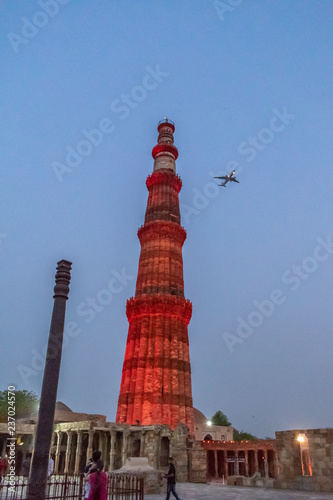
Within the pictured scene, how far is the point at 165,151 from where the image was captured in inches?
1802

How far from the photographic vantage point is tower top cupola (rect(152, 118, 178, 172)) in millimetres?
44938

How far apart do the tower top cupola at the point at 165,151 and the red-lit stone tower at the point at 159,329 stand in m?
1.79

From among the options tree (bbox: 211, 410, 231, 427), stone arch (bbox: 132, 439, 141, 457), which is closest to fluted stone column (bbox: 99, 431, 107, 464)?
stone arch (bbox: 132, 439, 141, 457)

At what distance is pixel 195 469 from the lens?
23.9m

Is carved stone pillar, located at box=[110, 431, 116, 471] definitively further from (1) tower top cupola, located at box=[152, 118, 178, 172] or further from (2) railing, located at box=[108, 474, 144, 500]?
(1) tower top cupola, located at box=[152, 118, 178, 172]

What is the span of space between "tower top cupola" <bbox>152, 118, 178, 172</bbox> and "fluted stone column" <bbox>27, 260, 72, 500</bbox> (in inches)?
1460

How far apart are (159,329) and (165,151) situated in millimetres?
22398

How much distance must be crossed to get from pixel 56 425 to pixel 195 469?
1149 cm

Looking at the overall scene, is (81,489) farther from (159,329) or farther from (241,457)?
(241,457)

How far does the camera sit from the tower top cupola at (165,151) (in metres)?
44.9

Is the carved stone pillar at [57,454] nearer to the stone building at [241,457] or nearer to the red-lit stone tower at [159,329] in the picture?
the red-lit stone tower at [159,329]

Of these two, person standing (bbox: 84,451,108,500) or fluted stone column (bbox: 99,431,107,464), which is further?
fluted stone column (bbox: 99,431,107,464)

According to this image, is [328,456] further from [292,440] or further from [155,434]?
[155,434]

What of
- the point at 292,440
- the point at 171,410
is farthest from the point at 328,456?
the point at 171,410
